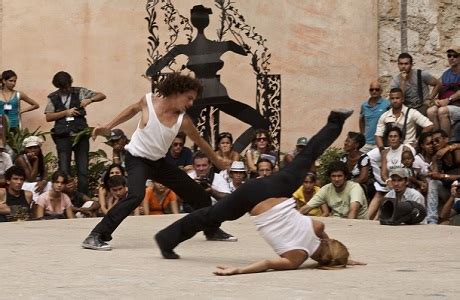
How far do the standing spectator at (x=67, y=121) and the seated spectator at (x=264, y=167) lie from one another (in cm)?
232

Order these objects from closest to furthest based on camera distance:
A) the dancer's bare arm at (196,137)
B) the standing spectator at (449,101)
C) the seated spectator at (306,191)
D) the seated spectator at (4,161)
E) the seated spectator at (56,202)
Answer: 1. the dancer's bare arm at (196,137)
2. the seated spectator at (56,202)
3. the seated spectator at (306,191)
4. the seated spectator at (4,161)
5. the standing spectator at (449,101)

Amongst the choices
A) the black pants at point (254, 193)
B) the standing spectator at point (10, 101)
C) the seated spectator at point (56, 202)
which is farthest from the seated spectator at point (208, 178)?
the black pants at point (254, 193)

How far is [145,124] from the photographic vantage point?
38.5 ft

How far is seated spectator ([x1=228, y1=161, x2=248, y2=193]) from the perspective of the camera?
1580cm

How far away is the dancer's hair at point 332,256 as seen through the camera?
34.2 feet

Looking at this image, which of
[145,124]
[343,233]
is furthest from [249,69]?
[145,124]

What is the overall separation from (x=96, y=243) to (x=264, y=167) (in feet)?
14.4

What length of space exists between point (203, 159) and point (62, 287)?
6.96m

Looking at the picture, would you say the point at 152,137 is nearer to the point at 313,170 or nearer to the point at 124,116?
the point at 124,116

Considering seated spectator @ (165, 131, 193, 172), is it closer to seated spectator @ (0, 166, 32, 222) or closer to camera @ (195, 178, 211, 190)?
camera @ (195, 178, 211, 190)

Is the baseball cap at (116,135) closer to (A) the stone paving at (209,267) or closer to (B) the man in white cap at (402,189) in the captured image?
(A) the stone paving at (209,267)

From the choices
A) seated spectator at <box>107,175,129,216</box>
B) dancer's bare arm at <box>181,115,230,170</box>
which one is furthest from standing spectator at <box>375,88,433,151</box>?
dancer's bare arm at <box>181,115,230,170</box>

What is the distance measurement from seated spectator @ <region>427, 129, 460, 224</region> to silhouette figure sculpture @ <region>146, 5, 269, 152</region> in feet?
12.5

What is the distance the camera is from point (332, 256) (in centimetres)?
1045
